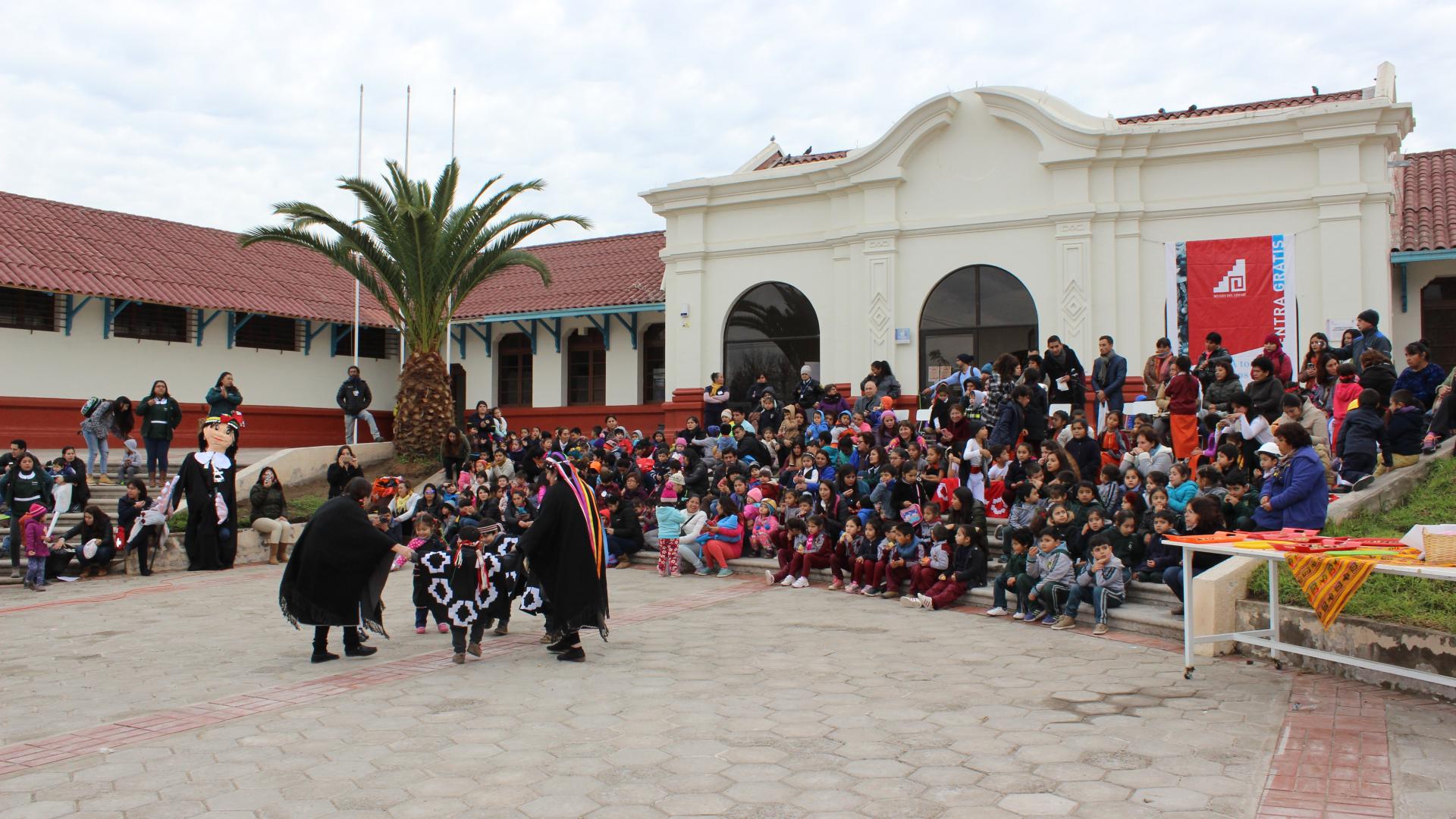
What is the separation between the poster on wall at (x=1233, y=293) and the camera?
15.3 m

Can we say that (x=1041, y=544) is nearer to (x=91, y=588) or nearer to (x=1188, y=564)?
(x=1188, y=564)

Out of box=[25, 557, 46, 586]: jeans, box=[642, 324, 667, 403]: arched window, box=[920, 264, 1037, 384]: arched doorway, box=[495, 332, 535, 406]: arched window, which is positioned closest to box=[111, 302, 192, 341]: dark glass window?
box=[495, 332, 535, 406]: arched window

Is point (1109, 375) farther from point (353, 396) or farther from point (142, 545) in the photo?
point (353, 396)

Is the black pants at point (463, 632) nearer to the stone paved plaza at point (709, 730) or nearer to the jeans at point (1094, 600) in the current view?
the stone paved plaza at point (709, 730)

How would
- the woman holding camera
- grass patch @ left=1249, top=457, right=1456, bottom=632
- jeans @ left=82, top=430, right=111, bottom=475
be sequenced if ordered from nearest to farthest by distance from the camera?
grass patch @ left=1249, top=457, right=1456, bottom=632 < the woman holding camera < jeans @ left=82, top=430, right=111, bottom=475

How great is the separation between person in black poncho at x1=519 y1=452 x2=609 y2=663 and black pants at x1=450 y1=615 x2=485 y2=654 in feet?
1.71

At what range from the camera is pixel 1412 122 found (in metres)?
15.9

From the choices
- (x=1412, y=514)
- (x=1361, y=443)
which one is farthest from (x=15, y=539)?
(x=1412, y=514)

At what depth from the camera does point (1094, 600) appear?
9.27 meters

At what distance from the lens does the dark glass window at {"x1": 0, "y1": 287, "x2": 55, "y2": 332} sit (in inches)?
789

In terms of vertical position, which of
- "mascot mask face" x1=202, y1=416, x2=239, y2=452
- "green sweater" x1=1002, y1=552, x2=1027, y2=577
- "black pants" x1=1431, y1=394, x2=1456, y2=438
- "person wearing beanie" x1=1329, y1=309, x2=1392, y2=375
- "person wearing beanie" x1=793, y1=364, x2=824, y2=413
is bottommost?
"green sweater" x1=1002, y1=552, x2=1027, y2=577

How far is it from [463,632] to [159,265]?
18.2 metres

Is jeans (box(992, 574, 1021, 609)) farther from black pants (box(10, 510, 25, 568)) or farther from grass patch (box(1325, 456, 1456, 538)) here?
black pants (box(10, 510, 25, 568))

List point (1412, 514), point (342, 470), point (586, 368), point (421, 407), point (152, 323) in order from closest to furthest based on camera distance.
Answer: point (1412, 514), point (342, 470), point (421, 407), point (152, 323), point (586, 368)
